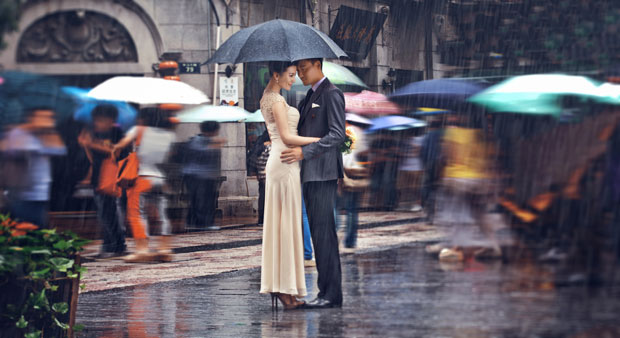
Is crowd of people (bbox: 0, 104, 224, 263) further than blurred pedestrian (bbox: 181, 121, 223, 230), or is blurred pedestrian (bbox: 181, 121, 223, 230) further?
blurred pedestrian (bbox: 181, 121, 223, 230)

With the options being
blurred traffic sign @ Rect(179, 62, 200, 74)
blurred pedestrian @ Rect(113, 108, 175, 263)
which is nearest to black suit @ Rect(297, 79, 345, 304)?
blurred pedestrian @ Rect(113, 108, 175, 263)

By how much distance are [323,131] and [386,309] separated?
4.59ft

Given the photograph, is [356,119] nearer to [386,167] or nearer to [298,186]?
[386,167]

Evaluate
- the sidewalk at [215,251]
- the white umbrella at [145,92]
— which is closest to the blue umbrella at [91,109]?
the white umbrella at [145,92]

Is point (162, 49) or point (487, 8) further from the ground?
point (487, 8)

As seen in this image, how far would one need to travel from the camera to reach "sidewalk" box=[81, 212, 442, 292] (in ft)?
30.8

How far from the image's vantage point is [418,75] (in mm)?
22172

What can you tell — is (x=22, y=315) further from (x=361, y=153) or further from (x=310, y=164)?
(x=361, y=153)

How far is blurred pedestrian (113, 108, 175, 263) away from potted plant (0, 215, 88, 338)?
542cm

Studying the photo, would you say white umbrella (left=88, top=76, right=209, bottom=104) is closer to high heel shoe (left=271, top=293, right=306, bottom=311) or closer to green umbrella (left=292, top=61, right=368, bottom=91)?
green umbrella (left=292, top=61, right=368, bottom=91)

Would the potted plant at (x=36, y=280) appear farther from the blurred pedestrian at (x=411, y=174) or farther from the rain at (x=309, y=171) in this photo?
the blurred pedestrian at (x=411, y=174)

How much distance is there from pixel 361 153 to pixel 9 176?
21.2 ft

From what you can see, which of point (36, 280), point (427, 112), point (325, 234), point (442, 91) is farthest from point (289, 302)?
point (427, 112)

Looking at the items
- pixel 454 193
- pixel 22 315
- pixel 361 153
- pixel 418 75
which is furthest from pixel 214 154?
pixel 418 75
